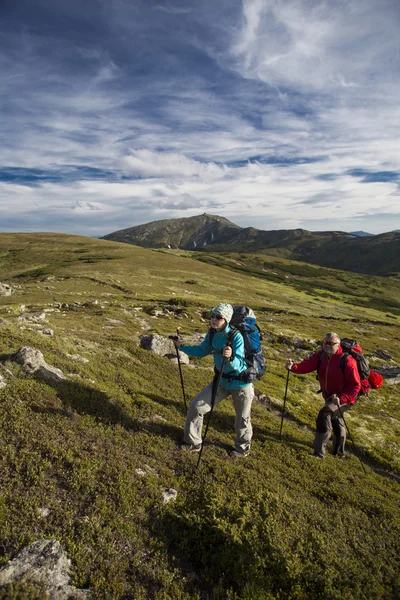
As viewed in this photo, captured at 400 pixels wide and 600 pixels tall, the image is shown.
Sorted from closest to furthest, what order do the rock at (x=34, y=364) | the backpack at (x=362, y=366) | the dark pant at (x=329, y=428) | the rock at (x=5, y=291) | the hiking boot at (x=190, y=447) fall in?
the hiking boot at (x=190, y=447) → the dark pant at (x=329, y=428) → the backpack at (x=362, y=366) → the rock at (x=34, y=364) → the rock at (x=5, y=291)

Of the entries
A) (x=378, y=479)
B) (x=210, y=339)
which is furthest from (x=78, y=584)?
(x=378, y=479)

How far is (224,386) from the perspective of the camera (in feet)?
33.0

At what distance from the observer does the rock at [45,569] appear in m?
5.10

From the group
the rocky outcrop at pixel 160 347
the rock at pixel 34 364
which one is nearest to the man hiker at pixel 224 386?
the rock at pixel 34 364

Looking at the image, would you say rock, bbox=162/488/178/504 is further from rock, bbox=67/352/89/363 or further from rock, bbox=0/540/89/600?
rock, bbox=67/352/89/363

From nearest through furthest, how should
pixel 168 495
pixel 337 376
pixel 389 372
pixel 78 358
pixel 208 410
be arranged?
pixel 168 495
pixel 208 410
pixel 337 376
pixel 78 358
pixel 389 372

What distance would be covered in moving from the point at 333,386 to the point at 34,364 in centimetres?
1167

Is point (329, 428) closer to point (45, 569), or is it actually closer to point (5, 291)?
point (45, 569)

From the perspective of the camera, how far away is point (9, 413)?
9.20 metres

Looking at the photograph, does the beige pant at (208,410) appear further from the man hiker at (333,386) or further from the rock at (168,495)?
the man hiker at (333,386)

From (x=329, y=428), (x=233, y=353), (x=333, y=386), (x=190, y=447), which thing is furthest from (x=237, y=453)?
(x=333, y=386)

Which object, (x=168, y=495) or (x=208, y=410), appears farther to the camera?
(x=208, y=410)

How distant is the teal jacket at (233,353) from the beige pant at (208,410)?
29 cm

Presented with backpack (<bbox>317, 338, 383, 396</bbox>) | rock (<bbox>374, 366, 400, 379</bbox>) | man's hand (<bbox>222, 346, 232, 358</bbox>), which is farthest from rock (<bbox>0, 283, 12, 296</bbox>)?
rock (<bbox>374, 366, 400, 379</bbox>)
